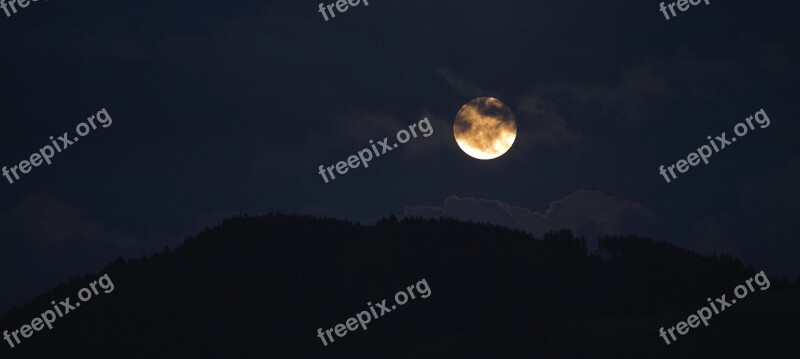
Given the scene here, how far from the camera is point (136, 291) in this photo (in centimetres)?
10712

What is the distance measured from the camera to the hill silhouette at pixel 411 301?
59812 millimetres

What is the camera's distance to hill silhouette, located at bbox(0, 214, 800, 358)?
59812mm

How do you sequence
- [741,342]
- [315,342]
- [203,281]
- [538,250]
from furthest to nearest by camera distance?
[203,281]
[538,250]
[315,342]
[741,342]

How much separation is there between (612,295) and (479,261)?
19720 mm

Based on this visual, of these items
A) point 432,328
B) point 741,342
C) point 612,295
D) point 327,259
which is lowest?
point 741,342

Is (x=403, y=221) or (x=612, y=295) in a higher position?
→ (x=403, y=221)

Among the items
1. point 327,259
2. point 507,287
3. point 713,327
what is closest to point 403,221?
point 327,259

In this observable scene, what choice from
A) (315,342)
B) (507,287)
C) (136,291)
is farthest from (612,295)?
(136,291)

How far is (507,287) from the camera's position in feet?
280

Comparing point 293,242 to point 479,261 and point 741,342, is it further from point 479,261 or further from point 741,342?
point 741,342

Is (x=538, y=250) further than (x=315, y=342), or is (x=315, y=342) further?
(x=538, y=250)

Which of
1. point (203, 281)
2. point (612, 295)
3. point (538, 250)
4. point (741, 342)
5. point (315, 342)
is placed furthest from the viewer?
point (203, 281)

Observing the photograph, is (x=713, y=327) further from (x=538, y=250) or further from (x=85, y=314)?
(x=85, y=314)

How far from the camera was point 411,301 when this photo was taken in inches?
3396
